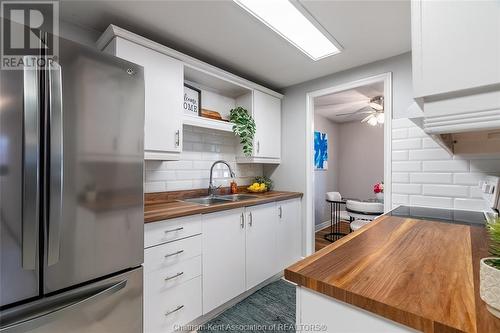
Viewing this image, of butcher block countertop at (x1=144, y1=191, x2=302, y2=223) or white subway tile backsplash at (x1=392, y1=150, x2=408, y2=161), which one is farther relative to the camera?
white subway tile backsplash at (x1=392, y1=150, x2=408, y2=161)

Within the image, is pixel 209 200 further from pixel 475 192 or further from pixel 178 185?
pixel 475 192

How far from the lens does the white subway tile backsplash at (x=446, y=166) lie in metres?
1.70

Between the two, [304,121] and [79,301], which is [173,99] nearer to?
[79,301]

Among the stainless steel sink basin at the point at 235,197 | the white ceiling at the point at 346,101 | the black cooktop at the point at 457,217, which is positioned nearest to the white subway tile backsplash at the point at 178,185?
the stainless steel sink basin at the point at 235,197

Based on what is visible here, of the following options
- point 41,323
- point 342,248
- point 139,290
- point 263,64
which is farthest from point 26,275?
point 263,64

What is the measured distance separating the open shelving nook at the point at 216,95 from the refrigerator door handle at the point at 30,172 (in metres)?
1.10

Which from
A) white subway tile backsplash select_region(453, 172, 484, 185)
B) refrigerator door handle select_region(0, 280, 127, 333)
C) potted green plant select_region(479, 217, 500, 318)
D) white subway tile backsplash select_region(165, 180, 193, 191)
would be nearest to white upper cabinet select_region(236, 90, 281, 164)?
white subway tile backsplash select_region(165, 180, 193, 191)

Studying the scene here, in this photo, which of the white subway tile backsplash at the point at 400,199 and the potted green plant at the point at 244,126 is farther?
the potted green plant at the point at 244,126

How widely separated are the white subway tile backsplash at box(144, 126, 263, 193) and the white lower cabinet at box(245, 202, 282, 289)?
2.03 feet

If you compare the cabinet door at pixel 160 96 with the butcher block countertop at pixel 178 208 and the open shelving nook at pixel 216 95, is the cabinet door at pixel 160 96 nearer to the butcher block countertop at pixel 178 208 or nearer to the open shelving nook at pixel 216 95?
the open shelving nook at pixel 216 95

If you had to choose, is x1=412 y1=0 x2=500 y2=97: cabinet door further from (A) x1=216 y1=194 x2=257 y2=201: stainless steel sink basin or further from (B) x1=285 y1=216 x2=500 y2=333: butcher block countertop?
(A) x1=216 y1=194 x2=257 y2=201: stainless steel sink basin

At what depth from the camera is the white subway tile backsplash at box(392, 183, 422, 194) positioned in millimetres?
1884

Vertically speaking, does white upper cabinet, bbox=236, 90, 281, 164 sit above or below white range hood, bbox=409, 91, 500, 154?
above

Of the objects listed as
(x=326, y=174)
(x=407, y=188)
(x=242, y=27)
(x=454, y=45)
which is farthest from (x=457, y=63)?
(x=326, y=174)
